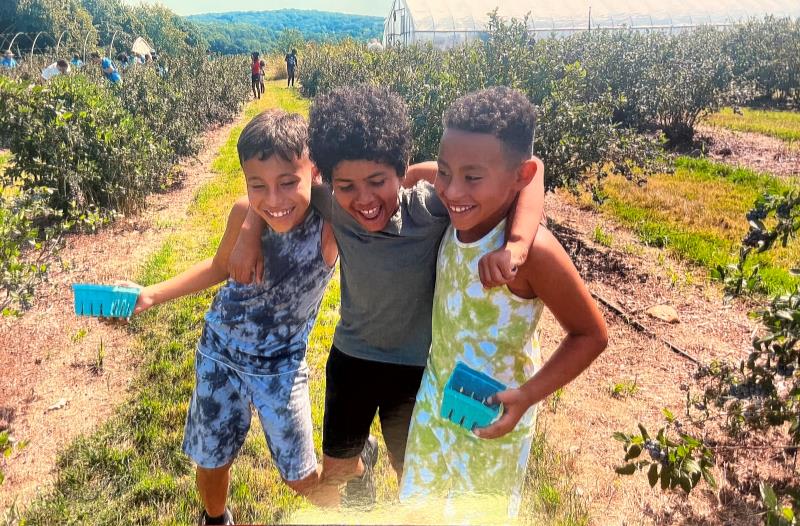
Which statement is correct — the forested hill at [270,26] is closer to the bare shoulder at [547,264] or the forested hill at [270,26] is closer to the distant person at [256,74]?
the distant person at [256,74]

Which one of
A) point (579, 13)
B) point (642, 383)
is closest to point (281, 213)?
point (642, 383)

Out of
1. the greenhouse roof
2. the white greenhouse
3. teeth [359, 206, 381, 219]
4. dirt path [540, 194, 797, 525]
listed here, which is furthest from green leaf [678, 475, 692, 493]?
the greenhouse roof

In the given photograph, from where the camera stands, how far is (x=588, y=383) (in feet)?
11.5

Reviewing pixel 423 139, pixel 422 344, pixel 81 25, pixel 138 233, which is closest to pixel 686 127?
pixel 423 139

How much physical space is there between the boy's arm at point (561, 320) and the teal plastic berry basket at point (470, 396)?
0.03m

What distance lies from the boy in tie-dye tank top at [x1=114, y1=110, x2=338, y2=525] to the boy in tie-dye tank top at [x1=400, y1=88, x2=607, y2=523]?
0.51 m

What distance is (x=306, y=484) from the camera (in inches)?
77.9

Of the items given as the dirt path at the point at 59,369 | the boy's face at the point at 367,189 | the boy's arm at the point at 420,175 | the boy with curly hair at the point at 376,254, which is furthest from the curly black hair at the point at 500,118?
the dirt path at the point at 59,369

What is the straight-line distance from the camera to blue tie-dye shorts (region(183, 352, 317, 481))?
1.89m

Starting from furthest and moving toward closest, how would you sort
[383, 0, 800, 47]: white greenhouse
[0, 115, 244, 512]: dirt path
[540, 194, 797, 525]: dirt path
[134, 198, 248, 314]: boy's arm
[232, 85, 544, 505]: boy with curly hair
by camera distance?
[383, 0, 800, 47]: white greenhouse < [0, 115, 244, 512]: dirt path < [540, 194, 797, 525]: dirt path < [134, 198, 248, 314]: boy's arm < [232, 85, 544, 505]: boy with curly hair

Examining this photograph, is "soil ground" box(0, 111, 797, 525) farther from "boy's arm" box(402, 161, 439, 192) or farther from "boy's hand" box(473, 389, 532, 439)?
"boy's arm" box(402, 161, 439, 192)

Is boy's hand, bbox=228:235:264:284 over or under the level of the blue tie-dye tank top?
over

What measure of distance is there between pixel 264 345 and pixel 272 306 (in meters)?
0.13

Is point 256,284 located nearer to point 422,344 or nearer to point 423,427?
point 422,344
